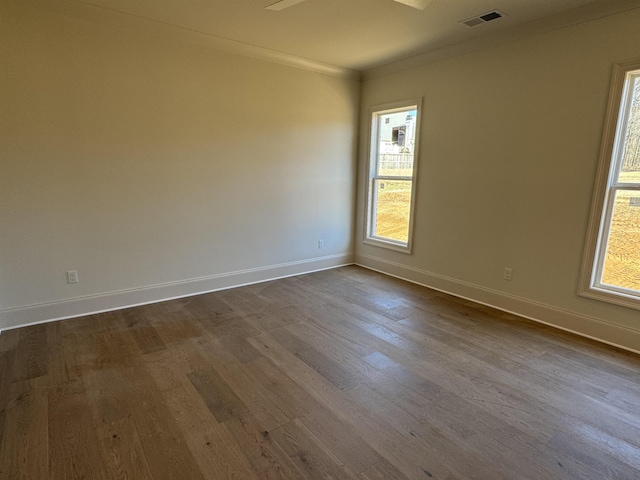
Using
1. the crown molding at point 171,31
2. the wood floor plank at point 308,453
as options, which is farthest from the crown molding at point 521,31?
the wood floor plank at point 308,453

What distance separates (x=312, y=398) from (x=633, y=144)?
3.07 m

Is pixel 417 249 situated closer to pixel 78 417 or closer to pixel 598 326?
pixel 598 326

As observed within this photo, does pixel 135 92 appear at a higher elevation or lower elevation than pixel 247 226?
higher

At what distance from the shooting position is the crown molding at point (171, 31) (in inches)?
113

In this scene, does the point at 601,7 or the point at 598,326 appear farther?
the point at 598,326

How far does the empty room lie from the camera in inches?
73.5

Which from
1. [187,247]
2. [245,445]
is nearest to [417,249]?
[187,247]

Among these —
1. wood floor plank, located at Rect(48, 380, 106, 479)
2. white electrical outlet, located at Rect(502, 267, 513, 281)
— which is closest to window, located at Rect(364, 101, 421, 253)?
white electrical outlet, located at Rect(502, 267, 513, 281)

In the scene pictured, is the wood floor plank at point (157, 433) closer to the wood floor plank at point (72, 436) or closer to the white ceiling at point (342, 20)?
the wood floor plank at point (72, 436)

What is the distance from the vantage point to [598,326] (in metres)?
2.97

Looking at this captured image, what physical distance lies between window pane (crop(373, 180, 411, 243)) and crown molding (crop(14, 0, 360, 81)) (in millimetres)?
1672

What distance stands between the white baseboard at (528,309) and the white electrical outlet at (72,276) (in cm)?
351

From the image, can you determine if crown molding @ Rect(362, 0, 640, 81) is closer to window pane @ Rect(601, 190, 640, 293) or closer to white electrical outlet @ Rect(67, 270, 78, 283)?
window pane @ Rect(601, 190, 640, 293)

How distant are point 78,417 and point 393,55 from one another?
436 centimetres
